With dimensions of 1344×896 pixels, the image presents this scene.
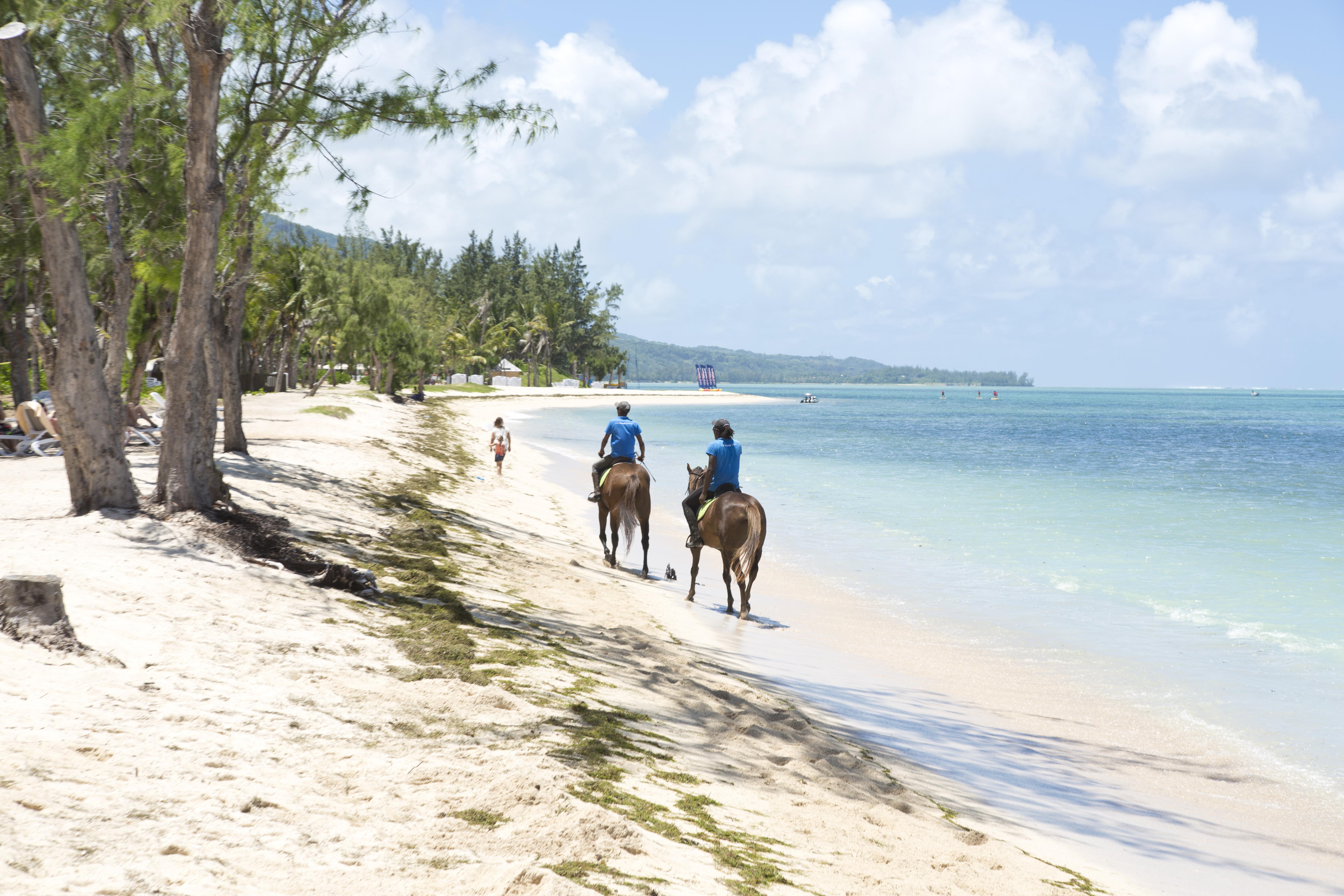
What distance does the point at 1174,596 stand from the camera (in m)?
13.5

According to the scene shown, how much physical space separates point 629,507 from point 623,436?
3.52ft

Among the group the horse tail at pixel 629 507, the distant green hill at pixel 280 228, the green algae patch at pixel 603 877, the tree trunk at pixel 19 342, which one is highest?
the distant green hill at pixel 280 228

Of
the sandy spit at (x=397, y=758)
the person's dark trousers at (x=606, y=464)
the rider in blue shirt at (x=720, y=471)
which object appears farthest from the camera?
the person's dark trousers at (x=606, y=464)

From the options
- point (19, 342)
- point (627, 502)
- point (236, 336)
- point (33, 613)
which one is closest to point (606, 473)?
point (627, 502)

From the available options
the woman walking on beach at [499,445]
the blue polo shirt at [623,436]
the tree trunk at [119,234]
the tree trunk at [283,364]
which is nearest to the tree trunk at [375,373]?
the tree trunk at [283,364]

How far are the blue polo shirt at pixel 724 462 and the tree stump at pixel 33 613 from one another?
7.47 metres

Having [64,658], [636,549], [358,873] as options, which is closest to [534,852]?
[358,873]

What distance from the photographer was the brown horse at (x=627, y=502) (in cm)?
1292

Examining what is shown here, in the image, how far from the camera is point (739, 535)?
11148 millimetres

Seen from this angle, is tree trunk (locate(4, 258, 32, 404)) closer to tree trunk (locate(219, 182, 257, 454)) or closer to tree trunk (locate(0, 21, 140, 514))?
tree trunk (locate(219, 182, 257, 454))

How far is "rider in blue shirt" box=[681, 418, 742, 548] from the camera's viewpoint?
11.3 m

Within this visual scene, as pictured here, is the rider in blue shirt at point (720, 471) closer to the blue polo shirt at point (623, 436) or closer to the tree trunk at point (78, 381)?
the blue polo shirt at point (623, 436)

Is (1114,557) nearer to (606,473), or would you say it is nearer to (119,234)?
(606,473)

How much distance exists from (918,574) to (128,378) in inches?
904
